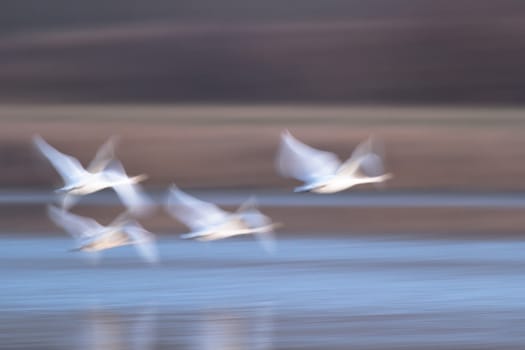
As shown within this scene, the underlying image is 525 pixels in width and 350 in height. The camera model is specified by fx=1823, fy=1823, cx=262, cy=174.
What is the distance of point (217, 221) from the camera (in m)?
13.1

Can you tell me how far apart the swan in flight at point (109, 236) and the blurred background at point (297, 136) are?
0.68ft

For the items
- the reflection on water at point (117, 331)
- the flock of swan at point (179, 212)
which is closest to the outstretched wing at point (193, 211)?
the flock of swan at point (179, 212)

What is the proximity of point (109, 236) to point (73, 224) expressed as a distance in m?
1.83

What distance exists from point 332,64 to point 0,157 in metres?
7.03

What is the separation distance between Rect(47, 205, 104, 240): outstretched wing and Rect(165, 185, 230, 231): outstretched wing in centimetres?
73

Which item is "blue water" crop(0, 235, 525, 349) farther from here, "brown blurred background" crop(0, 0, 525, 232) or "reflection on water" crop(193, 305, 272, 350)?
"brown blurred background" crop(0, 0, 525, 232)

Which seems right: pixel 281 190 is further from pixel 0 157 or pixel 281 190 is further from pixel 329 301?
pixel 329 301

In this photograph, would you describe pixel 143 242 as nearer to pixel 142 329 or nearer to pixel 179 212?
pixel 179 212

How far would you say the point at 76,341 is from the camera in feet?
32.7

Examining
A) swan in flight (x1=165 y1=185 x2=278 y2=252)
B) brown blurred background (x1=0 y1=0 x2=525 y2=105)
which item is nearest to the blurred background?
brown blurred background (x1=0 y1=0 x2=525 y2=105)

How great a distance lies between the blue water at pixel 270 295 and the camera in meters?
10.1

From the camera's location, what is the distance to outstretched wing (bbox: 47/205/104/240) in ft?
44.7

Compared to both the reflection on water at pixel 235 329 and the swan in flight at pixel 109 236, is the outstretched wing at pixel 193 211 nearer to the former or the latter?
the swan in flight at pixel 109 236

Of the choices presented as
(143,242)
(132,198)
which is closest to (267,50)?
(132,198)
